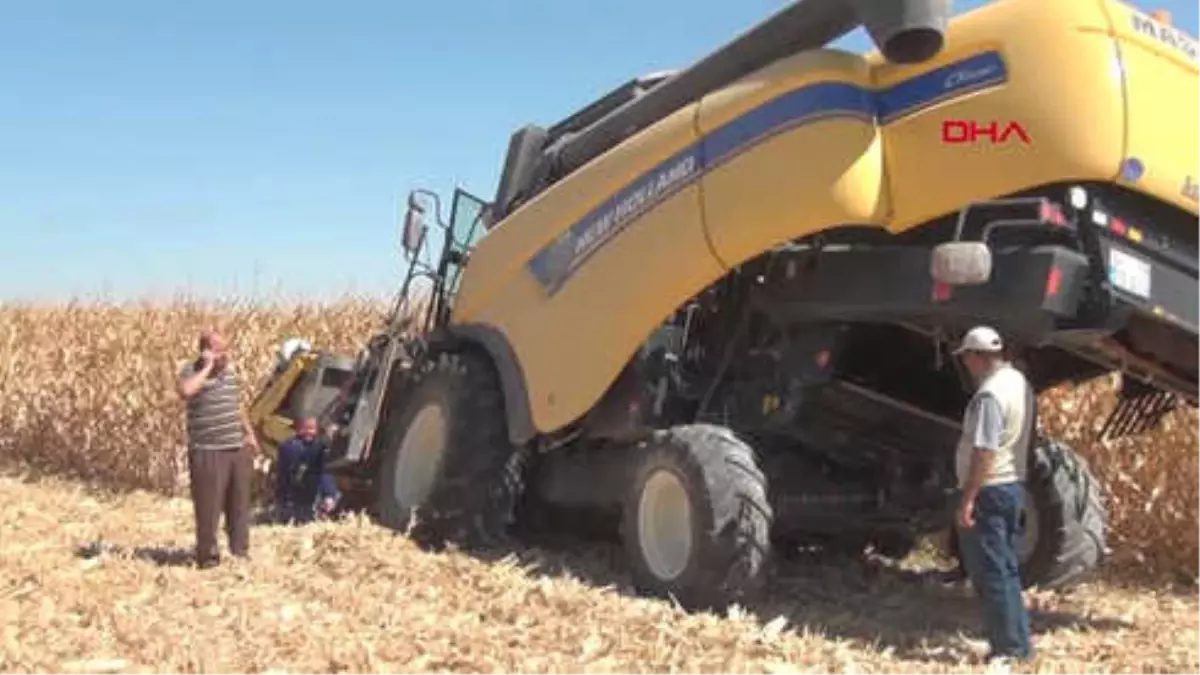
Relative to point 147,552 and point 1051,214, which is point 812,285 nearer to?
point 1051,214

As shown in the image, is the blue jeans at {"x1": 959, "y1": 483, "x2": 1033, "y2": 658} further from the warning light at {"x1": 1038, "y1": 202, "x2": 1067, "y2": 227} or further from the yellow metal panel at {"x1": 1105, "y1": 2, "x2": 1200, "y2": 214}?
the yellow metal panel at {"x1": 1105, "y1": 2, "x2": 1200, "y2": 214}

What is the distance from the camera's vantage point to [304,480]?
33.3 ft

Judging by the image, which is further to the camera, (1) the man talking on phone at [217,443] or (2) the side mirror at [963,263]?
(1) the man talking on phone at [217,443]

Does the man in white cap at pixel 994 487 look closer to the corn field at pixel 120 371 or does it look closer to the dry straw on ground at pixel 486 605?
the dry straw on ground at pixel 486 605

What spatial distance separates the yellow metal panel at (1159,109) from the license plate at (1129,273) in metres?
0.28

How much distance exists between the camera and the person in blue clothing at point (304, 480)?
10086mm

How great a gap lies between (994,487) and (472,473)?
3.38 m

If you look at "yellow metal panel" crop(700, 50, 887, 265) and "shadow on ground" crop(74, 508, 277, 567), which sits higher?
"yellow metal panel" crop(700, 50, 887, 265)

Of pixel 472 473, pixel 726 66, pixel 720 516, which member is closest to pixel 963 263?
pixel 720 516

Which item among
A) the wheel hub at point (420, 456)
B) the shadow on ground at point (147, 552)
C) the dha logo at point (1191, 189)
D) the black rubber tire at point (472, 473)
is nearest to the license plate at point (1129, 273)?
A: the dha logo at point (1191, 189)

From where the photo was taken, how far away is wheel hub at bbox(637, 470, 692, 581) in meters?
6.67

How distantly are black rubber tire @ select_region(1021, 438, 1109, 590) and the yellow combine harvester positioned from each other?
0.01m

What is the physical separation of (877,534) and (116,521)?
214 inches

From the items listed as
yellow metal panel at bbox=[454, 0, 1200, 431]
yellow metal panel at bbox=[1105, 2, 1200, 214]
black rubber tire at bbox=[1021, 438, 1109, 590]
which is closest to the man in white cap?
yellow metal panel at bbox=[454, 0, 1200, 431]
